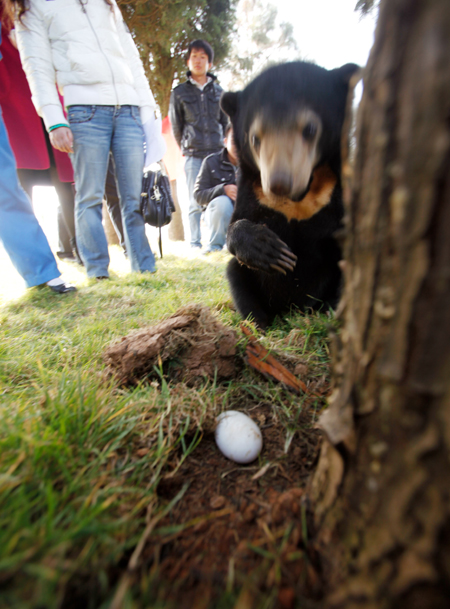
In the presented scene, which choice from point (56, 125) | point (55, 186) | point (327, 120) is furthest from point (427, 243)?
point (55, 186)

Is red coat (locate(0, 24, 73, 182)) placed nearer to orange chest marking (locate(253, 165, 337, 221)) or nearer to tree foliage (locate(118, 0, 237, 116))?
orange chest marking (locate(253, 165, 337, 221))

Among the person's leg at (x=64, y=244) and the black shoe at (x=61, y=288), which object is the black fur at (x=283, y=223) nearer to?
the black shoe at (x=61, y=288)

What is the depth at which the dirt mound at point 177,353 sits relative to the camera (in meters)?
1.35

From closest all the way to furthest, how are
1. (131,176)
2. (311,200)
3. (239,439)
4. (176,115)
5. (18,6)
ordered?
(239,439)
(311,200)
(18,6)
(131,176)
(176,115)

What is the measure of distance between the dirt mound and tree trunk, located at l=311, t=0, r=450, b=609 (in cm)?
83

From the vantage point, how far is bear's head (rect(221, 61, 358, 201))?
5.32 ft

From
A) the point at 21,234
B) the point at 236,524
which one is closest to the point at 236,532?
the point at 236,524

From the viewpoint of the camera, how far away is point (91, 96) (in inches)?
137

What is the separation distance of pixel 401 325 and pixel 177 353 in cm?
109

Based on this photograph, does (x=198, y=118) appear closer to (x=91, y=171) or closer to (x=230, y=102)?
(x=91, y=171)

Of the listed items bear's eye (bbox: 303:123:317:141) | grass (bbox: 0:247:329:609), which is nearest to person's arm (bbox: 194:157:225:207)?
bear's eye (bbox: 303:123:317:141)

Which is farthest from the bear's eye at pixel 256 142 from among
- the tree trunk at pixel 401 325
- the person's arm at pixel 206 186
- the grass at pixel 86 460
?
the person's arm at pixel 206 186

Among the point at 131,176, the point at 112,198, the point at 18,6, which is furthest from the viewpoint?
the point at 112,198

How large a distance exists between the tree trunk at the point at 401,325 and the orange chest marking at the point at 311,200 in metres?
1.38
